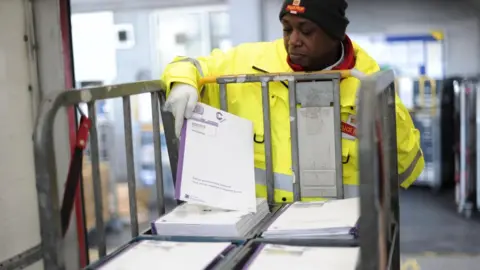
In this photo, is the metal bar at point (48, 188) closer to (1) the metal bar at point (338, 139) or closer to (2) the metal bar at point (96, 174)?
(2) the metal bar at point (96, 174)

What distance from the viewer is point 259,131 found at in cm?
198

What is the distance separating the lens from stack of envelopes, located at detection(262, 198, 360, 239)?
151 centimetres

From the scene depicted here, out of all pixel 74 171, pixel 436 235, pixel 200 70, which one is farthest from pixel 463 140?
pixel 74 171

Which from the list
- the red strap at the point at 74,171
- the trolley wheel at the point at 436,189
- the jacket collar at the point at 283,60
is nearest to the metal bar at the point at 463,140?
the trolley wheel at the point at 436,189

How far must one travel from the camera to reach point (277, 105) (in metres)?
1.98

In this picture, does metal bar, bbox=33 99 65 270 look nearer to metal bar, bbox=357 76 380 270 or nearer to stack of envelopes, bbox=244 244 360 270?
stack of envelopes, bbox=244 244 360 270

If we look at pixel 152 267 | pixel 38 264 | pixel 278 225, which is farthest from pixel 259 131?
pixel 38 264

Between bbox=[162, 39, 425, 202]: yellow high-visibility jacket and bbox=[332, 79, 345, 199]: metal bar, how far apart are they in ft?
0.12

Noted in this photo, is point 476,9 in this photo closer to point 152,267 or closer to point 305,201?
point 305,201

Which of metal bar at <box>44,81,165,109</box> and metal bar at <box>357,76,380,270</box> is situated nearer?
metal bar at <box>357,76,380,270</box>

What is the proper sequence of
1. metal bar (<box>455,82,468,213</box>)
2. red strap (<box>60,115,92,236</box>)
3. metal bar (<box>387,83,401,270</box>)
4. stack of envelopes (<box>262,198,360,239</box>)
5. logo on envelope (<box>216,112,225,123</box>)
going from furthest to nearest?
metal bar (<box>455,82,468,213</box>) → logo on envelope (<box>216,112,225,123</box>) → metal bar (<box>387,83,401,270</box>) → stack of envelopes (<box>262,198,360,239</box>) → red strap (<box>60,115,92,236</box>)

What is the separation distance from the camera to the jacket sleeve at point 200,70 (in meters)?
1.86

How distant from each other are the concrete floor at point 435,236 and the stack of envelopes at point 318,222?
2386 millimetres

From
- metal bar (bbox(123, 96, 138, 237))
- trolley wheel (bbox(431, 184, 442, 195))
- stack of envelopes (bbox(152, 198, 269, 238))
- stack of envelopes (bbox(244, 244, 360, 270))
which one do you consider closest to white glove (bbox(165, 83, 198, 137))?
metal bar (bbox(123, 96, 138, 237))
